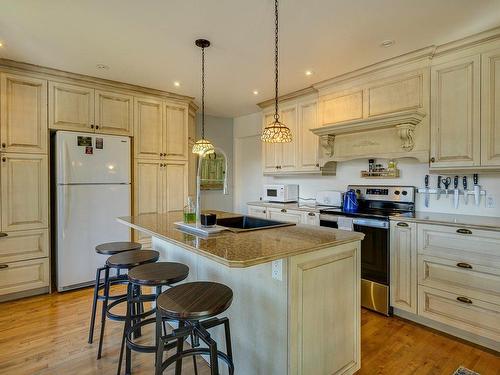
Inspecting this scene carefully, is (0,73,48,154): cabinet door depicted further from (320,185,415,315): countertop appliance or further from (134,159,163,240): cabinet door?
(320,185,415,315): countertop appliance

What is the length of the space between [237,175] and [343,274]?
160 inches

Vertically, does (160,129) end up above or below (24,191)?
above

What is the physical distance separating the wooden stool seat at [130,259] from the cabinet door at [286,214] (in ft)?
6.37

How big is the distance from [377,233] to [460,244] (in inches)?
26.5

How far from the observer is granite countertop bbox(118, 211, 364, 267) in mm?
1339

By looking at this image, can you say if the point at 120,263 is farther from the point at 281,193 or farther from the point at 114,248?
the point at 281,193

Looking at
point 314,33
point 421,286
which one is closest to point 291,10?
point 314,33

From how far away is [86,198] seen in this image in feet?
11.4

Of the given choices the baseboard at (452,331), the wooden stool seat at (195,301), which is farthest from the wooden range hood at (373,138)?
the wooden stool seat at (195,301)

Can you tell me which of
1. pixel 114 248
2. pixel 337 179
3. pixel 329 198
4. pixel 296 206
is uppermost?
pixel 337 179

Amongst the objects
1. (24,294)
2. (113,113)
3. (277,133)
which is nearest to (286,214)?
(277,133)

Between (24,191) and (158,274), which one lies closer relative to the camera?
(158,274)

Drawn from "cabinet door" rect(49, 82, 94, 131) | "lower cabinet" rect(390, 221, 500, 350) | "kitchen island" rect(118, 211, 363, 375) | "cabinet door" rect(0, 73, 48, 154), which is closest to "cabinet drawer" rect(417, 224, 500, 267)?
"lower cabinet" rect(390, 221, 500, 350)

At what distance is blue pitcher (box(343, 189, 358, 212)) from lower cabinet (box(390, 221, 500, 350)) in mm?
617
